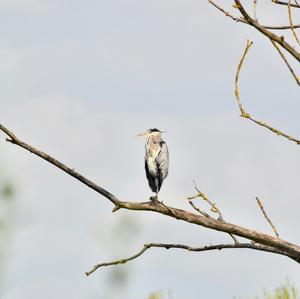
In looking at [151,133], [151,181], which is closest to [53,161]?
[151,181]

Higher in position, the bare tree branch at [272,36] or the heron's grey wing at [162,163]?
the heron's grey wing at [162,163]

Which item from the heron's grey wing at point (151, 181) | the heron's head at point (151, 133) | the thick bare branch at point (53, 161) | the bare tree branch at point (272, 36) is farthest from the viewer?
the heron's head at point (151, 133)

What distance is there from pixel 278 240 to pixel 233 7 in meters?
1.77

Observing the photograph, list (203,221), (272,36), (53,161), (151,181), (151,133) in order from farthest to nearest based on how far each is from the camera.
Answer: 1. (151,133)
2. (151,181)
3. (203,221)
4. (53,161)
5. (272,36)

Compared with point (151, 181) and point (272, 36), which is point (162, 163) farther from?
point (272, 36)

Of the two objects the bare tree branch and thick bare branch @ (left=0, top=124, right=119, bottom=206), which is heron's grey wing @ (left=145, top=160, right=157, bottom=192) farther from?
the bare tree branch

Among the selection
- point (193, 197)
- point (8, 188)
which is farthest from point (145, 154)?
point (193, 197)

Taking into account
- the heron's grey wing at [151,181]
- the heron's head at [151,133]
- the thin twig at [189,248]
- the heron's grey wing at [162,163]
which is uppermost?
the heron's head at [151,133]

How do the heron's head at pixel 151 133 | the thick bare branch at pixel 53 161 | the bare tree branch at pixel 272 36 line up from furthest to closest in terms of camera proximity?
the heron's head at pixel 151 133
the thick bare branch at pixel 53 161
the bare tree branch at pixel 272 36

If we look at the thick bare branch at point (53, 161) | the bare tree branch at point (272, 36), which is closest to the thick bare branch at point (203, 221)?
the thick bare branch at point (53, 161)

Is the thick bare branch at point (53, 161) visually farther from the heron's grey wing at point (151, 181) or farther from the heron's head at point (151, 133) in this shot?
the heron's head at point (151, 133)

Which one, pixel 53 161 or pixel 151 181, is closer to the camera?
pixel 53 161

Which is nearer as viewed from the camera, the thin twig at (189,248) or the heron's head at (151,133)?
the thin twig at (189,248)

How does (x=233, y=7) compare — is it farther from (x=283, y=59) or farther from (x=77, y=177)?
(x=77, y=177)
